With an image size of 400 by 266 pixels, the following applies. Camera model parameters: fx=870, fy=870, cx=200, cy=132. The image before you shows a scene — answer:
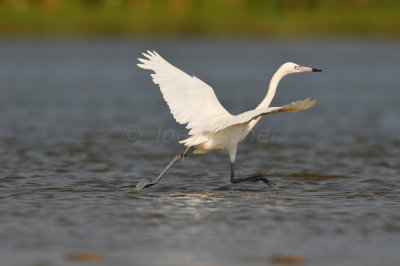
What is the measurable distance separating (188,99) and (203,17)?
131 ft

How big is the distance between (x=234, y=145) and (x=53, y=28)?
135 feet

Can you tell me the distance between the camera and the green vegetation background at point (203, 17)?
48656mm

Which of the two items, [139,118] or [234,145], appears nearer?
[234,145]

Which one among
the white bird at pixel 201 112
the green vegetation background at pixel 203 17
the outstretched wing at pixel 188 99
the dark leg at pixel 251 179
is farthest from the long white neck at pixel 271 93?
the green vegetation background at pixel 203 17

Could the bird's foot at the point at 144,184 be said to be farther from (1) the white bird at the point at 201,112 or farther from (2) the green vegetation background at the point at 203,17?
(2) the green vegetation background at the point at 203,17

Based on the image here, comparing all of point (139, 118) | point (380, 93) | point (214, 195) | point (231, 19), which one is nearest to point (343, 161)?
point (214, 195)

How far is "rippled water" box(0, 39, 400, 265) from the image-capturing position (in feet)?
23.7

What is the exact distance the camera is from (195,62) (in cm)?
3622

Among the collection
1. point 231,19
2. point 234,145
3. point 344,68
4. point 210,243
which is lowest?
point 210,243

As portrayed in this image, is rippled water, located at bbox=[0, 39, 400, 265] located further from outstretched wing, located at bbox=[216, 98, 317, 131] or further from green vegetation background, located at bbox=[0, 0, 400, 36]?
green vegetation background, located at bbox=[0, 0, 400, 36]

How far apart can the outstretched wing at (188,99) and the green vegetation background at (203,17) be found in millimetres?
38224

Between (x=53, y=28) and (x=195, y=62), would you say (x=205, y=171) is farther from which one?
(x=53, y=28)

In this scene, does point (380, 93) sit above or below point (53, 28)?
below

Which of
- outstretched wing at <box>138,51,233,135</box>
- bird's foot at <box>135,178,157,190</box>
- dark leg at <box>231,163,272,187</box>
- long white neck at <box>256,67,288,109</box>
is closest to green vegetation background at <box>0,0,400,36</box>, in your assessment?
outstretched wing at <box>138,51,233,135</box>
